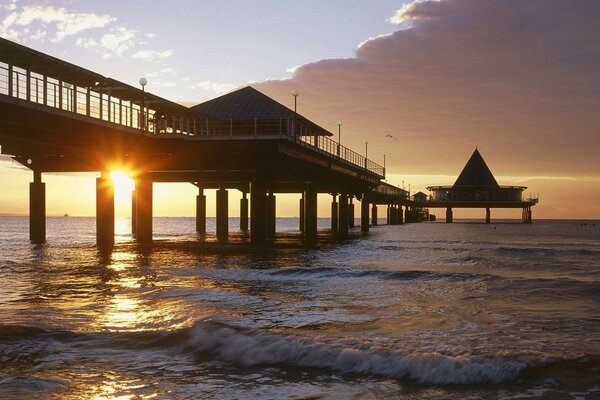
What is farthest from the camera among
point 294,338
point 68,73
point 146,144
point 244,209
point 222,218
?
point 244,209

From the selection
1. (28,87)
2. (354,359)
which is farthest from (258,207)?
(354,359)

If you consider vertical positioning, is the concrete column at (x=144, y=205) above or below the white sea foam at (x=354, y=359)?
above

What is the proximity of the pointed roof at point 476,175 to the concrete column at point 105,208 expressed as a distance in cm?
12119

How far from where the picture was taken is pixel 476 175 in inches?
6093

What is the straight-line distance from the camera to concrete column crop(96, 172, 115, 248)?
4162cm

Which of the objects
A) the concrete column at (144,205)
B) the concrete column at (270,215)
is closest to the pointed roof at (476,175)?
the concrete column at (270,215)

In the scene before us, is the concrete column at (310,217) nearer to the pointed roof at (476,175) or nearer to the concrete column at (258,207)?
the concrete column at (258,207)

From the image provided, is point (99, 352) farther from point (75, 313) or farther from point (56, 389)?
point (75, 313)

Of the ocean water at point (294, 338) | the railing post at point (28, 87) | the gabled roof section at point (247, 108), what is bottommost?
the ocean water at point (294, 338)

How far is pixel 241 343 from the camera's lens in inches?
463

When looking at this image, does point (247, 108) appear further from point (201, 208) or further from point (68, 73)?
point (68, 73)

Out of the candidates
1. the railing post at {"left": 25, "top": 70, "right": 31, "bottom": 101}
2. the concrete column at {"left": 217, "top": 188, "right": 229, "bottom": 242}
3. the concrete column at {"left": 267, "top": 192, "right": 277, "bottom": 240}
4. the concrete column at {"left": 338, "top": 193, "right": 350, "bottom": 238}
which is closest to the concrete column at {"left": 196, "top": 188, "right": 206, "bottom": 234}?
the concrete column at {"left": 217, "top": 188, "right": 229, "bottom": 242}

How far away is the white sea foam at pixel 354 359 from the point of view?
32.2ft

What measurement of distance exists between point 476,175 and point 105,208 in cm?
12584
